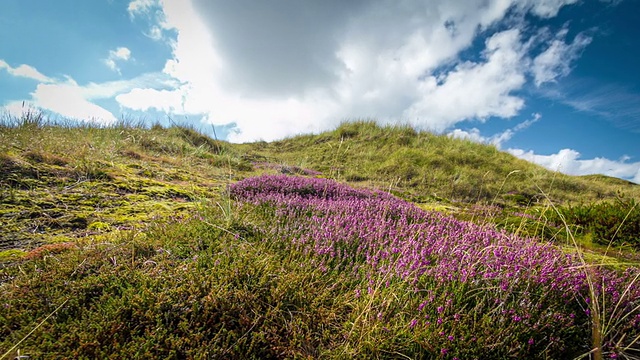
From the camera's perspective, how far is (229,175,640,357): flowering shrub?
2043 mm

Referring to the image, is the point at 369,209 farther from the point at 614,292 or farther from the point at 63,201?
the point at 63,201

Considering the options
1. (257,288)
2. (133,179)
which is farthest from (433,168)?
(257,288)

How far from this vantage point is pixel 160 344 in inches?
69.5

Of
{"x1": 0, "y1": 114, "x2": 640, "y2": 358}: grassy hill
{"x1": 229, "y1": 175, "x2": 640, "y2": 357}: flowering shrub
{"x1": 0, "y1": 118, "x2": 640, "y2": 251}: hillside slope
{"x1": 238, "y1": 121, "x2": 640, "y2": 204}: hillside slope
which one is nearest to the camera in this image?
{"x1": 0, "y1": 114, "x2": 640, "y2": 358}: grassy hill

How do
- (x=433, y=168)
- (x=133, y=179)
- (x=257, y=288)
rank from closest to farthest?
(x=257, y=288) < (x=133, y=179) < (x=433, y=168)

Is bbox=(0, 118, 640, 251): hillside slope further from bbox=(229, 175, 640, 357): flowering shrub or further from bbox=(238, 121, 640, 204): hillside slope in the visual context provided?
bbox=(229, 175, 640, 357): flowering shrub

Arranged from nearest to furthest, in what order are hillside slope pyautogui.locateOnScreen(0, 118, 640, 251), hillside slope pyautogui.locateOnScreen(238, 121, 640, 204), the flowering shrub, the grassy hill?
the grassy hill → the flowering shrub → hillside slope pyautogui.locateOnScreen(0, 118, 640, 251) → hillside slope pyautogui.locateOnScreen(238, 121, 640, 204)

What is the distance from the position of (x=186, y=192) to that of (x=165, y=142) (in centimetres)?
705

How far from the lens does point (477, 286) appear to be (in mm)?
2434

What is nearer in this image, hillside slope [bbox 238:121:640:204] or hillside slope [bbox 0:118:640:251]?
hillside slope [bbox 0:118:640:251]

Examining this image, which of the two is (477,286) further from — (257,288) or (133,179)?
(133,179)

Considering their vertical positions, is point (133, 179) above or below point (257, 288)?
above

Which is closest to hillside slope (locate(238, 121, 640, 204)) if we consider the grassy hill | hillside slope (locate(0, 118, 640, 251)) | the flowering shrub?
hillside slope (locate(0, 118, 640, 251))

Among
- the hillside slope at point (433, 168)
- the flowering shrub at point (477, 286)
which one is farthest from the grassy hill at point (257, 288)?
the hillside slope at point (433, 168)
